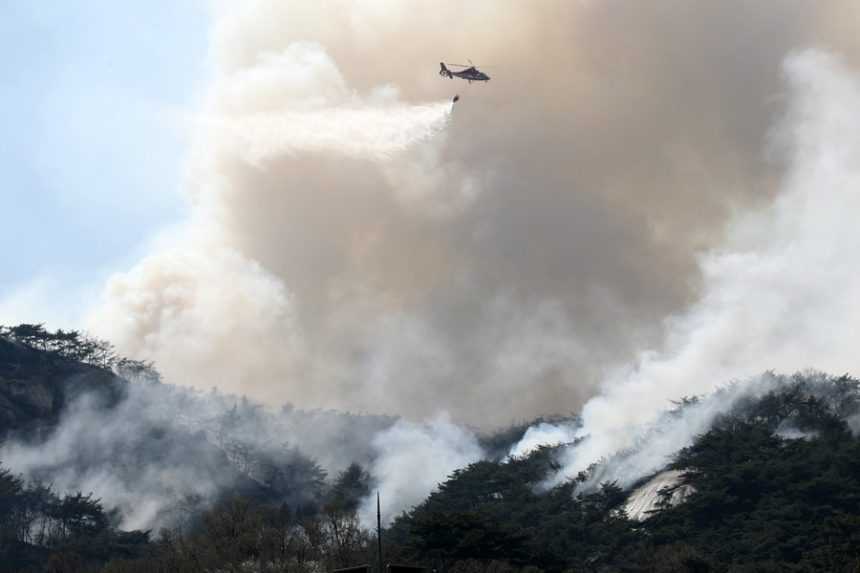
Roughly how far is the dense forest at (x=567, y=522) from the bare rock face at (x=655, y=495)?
0.88 metres

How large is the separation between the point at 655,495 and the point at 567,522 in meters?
10.8

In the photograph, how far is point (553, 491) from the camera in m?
150

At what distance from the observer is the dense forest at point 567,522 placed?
106m

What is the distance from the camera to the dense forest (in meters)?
106

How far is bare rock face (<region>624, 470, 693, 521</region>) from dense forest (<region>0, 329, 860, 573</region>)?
34.5 inches

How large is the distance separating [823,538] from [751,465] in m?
21.6

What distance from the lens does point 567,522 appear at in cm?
13450

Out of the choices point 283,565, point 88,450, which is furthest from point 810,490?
point 88,450

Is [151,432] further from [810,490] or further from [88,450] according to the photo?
[810,490]

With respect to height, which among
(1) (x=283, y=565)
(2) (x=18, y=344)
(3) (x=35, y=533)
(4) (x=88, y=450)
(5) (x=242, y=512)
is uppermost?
(2) (x=18, y=344)

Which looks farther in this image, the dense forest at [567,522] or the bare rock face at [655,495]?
the bare rock face at [655,495]

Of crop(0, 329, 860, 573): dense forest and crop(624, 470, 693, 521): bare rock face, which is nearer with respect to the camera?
crop(0, 329, 860, 573): dense forest

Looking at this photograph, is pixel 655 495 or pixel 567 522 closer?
pixel 567 522

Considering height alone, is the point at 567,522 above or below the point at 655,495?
below
